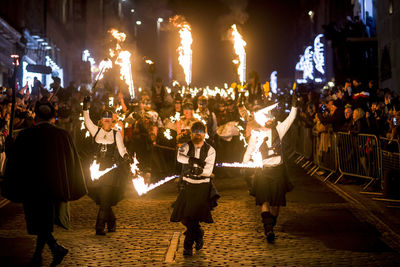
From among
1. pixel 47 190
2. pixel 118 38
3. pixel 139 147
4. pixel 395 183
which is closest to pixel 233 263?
pixel 47 190

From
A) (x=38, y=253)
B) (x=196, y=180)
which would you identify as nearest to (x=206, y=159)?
(x=196, y=180)

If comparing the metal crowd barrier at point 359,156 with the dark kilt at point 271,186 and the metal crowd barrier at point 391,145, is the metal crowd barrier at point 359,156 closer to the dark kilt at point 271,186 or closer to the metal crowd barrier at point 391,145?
the metal crowd barrier at point 391,145

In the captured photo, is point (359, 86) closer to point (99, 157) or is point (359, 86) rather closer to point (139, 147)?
point (139, 147)

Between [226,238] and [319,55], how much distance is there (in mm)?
34356

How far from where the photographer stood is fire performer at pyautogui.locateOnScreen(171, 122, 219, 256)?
814 cm

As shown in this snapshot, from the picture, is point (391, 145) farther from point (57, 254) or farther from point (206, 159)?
point (57, 254)

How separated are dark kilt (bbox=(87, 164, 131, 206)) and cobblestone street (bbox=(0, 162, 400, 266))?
1.67ft

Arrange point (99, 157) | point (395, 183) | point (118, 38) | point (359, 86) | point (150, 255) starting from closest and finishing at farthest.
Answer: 1. point (150, 255)
2. point (99, 157)
3. point (395, 183)
4. point (359, 86)
5. point (118, 38)

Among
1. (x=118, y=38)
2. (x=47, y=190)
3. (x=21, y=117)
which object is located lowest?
(x=47, y=190)

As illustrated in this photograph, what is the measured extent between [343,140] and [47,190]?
9863 mm

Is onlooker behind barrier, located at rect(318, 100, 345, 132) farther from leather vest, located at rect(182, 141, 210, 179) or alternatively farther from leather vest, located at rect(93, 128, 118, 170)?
leather vest, located at rect(182, 141, 210, 179)

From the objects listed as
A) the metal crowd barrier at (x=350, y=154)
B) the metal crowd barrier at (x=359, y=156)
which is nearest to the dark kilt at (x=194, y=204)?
the metal crowd barrier at (x=350, y=154)

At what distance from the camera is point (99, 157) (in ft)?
31.0

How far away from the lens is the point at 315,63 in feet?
140
